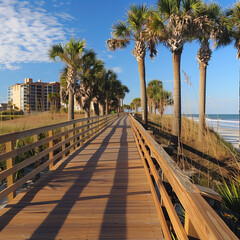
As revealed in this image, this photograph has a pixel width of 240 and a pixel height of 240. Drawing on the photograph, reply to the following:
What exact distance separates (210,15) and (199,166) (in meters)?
11.1

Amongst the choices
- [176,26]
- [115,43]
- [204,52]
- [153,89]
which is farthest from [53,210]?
[153,89]

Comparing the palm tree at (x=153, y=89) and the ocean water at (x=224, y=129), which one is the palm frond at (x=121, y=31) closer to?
the ocean water at (x=224, y=129)

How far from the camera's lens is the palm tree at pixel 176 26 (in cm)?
1252

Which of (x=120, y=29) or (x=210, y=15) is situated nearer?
(x=210, y=15)

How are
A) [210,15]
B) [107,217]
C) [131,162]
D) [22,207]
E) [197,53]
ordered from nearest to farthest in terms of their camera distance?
[107,217]
[22,207]
[131,162]
[210,15]
[197,53]

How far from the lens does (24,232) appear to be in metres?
2.63

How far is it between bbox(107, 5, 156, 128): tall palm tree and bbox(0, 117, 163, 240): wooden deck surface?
13.2 metres

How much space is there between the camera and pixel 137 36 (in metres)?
17.8

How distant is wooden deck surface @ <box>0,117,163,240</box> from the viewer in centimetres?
263

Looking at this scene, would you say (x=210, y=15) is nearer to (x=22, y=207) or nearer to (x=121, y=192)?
(x=121, y=192)

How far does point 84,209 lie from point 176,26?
12696 mm

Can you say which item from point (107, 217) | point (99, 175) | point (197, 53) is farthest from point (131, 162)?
point (197, 53)

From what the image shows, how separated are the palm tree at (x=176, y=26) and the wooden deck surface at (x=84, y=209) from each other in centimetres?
844

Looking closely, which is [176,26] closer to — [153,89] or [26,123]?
[26,123]
